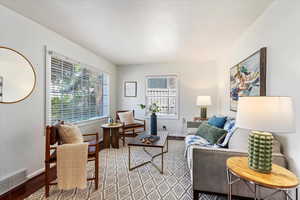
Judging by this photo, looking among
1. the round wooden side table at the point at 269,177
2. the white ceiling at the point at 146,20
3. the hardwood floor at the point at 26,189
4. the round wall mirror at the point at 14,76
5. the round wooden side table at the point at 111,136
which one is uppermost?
the white ceiling at the point at 146,20

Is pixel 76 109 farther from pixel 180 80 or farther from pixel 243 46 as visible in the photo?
pixel 243 46

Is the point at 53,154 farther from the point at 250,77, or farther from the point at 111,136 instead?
the point at 250,77

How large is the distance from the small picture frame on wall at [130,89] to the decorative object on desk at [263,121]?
153 inches

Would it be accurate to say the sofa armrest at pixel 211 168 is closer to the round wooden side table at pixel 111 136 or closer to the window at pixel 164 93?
the round wooden side table at pixel 111 136

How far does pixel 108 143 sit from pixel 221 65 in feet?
11.8

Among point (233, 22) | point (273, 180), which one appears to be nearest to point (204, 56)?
point (233, 22)

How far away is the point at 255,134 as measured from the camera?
1192 mm

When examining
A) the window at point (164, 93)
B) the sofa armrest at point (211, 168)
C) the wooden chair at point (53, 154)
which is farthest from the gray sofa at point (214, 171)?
the window at point (164, 93)

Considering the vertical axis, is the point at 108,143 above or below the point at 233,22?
below

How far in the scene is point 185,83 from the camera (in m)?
4.52

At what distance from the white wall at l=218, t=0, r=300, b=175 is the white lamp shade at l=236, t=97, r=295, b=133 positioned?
50 cm

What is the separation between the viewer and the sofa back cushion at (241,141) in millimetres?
Answer: 1570

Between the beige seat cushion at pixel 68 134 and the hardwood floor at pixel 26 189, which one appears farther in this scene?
the beige seat cushion at pixel 68 134

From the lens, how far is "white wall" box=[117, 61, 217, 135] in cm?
435
